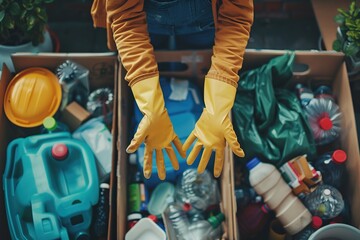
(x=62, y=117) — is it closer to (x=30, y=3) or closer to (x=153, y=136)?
(x=30, y=3)

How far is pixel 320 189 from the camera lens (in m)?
1.49

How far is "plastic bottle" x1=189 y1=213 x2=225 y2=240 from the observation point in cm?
146

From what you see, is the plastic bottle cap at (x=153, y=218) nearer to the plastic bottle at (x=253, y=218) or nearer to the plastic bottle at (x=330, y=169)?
the plastic bottle at (x=253, y=218)

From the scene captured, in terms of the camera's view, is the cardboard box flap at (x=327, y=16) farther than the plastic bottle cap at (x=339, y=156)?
Yes

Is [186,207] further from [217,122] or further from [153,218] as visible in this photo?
[217,122]

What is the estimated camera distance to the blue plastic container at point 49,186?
1384 millimetres

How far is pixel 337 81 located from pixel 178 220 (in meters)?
0.78

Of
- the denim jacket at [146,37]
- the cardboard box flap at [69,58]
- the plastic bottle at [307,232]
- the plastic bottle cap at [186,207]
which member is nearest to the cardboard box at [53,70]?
the cardboard box flap at [69,58]

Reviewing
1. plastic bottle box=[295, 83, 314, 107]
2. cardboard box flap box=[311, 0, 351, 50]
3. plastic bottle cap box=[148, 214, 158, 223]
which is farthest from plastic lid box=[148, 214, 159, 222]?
cardboard box flap box=[311, 0, 351, 50]

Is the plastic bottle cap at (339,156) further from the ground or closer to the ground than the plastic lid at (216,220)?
further from the ground

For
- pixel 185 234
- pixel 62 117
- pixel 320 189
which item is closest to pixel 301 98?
pixel 320 189

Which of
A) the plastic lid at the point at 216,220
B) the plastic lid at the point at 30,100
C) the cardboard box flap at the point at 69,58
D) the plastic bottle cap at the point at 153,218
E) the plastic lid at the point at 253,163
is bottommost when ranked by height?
the plastic lid at the point at 216,220

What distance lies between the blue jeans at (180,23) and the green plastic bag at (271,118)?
0.22 metres

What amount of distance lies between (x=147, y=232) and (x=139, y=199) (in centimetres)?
13
